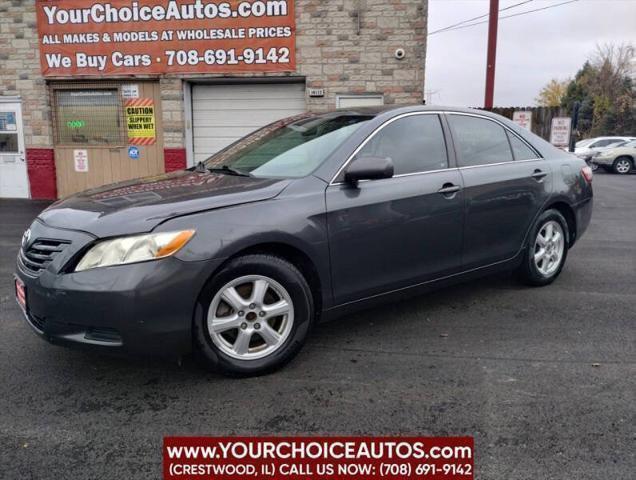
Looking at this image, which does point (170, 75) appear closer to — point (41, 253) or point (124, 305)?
point (41, 253)

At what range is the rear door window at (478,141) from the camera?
13.8 ft

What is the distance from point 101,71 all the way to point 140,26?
46.0 inches

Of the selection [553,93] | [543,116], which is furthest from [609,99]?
[543,116]

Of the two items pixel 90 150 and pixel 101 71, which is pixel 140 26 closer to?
pixel 101 71

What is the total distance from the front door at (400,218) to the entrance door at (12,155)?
397 inches

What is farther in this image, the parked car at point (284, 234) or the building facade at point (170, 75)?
the building facade at point (170, 75)

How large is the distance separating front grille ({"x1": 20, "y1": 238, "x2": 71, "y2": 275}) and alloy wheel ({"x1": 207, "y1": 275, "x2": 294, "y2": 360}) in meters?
0.85

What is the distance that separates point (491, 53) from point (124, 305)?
12.0 metres

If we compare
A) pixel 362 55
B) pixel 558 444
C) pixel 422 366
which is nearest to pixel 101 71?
pixel 362 55

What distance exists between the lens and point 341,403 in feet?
9.43

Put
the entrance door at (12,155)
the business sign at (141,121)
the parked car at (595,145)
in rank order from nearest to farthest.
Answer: the business sign at (141,121), the entrance door at (12,155), the parked car at (595,145)

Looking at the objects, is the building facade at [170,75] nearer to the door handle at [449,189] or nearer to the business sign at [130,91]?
the business sign at [130,91]

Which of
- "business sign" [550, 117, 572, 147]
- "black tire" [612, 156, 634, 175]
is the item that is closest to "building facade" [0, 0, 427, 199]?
"business sign" [550, 117, 572, 147]

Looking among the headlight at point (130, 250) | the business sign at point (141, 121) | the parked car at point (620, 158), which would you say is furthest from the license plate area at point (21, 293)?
the parked car at point (620, 158)
